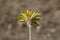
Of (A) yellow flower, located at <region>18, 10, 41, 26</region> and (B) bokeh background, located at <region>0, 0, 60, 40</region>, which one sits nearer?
(A) yellow flower, located at <region>18, 10, 41, 26</region>

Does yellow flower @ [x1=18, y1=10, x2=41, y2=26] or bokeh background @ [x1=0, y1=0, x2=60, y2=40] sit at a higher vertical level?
bokeh background @ [x1=0, y1=0, x2=60, y2=40]

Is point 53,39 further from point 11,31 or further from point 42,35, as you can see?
point 11,31

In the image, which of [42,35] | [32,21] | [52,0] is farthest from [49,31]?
[32,21]

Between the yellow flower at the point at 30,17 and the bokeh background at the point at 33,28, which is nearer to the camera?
the yellow flower at the point at 30,17

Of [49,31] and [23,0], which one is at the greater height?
[23,0]

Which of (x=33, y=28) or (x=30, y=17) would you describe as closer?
A: (x=30, y=17)

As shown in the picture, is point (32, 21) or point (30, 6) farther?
point (30, 6)

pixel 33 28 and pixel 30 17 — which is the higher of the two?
pixel 33 28

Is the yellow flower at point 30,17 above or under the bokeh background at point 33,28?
under
